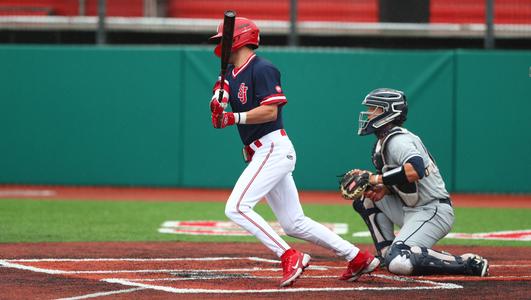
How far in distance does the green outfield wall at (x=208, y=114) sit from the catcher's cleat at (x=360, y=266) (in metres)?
9.00

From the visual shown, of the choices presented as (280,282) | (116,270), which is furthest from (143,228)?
(280,282)

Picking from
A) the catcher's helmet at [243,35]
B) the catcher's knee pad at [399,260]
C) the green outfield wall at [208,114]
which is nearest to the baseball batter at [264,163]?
the catcher's helmet at [243,35]

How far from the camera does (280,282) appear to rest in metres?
6.77

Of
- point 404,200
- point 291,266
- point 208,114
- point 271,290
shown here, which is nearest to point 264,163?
point 291,266

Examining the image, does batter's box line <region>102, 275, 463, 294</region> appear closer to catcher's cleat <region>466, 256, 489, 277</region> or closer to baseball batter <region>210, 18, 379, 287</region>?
baseball batter <region>210, 18, 379, 287</region>

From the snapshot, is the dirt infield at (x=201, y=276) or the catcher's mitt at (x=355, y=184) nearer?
the dirt infield at (x=201, y=276)

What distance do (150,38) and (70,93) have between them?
7.28 ft

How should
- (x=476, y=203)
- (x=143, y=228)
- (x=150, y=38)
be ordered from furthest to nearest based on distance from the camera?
(x=150, y=38), (x=476, y=203), (x=143, y=228)

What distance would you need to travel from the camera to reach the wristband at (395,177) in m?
7.05

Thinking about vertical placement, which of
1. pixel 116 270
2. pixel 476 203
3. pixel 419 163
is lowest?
pixel 476 203

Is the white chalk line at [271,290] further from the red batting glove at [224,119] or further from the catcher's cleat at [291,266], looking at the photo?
the red batting glove at [224,119]

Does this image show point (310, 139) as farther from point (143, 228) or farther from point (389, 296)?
point (389, 296)

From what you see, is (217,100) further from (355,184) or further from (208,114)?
(208,114)

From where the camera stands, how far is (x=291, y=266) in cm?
665
